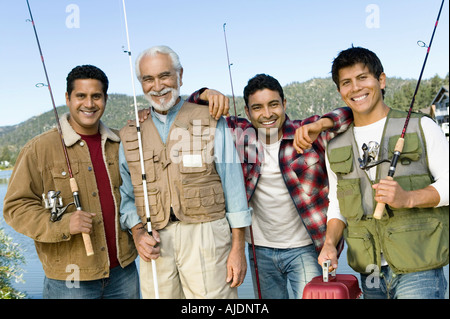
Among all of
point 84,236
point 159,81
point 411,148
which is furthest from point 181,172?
point 411,148

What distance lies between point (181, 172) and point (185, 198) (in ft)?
0.50

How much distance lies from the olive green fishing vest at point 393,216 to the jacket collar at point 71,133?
54.9 inches

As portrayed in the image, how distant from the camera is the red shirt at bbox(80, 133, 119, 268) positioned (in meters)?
2.71

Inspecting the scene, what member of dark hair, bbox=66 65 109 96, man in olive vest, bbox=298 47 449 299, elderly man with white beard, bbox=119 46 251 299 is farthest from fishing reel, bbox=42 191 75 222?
man in olive vest, bbox=298 47 449 299

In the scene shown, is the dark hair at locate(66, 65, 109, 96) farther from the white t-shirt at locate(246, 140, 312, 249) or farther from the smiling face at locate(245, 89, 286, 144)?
the white t-shirt at locate(246, 140, 312, 249)

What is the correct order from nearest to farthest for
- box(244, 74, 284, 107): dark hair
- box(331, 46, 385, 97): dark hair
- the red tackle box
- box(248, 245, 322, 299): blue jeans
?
the red tackle box, box(331, 46, 385, 97): dark hair, box(248, 245, 322, 299): blue jeans, box(244, 74, 284, 107): dark hair

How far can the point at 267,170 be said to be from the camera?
2842 mm

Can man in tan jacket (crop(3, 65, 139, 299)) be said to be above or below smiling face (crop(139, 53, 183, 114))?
below

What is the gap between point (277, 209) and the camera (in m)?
2.84

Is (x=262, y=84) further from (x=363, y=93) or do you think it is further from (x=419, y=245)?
(x=419, y=245)

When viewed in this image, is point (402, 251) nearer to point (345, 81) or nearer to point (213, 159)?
point (345, 81)

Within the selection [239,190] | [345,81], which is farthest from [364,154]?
[239,190]

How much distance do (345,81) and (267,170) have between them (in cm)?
81

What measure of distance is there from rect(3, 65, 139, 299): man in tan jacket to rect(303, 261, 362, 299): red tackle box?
1272 mm
